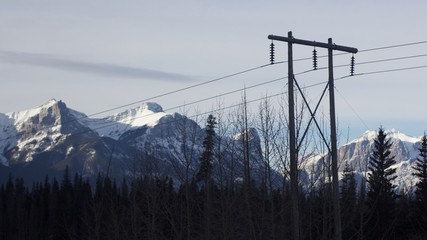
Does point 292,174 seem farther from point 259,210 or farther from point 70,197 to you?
point 70,197

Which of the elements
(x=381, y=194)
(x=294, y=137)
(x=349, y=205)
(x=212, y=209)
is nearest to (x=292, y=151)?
(x=294, y=137)

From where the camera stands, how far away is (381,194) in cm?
5822

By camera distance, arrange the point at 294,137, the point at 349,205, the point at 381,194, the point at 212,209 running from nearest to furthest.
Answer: the point at 294,137 → the point at 349,205 → the point at 212,209 → the point at 381,194

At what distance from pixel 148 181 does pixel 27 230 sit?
78.4m

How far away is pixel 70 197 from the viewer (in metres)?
104

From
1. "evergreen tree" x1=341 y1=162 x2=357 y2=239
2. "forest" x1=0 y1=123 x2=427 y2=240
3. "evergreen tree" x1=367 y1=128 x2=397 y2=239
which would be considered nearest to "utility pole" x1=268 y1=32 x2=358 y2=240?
"forest" x1=0 y1=123 x2=427 y2=240

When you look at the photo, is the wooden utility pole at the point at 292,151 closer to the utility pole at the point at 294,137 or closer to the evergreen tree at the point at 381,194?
the utility pole at the point at 294,137

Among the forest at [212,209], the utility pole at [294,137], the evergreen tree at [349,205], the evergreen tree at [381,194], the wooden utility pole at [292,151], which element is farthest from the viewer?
the evergreen tree at [381,194]

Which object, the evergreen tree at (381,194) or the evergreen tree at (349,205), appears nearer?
the evergreen tree at (349,205)

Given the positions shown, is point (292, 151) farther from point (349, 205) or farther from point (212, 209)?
point (212, 209)

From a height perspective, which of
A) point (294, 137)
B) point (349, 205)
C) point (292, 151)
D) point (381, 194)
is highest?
point (381, 194)

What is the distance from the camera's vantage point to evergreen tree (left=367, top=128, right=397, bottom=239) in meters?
56.2

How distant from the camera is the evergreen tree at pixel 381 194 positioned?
2215 inches

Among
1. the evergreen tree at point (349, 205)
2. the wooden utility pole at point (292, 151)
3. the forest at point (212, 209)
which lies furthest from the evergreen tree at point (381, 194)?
the wooden utility pole at point (292, 151)
